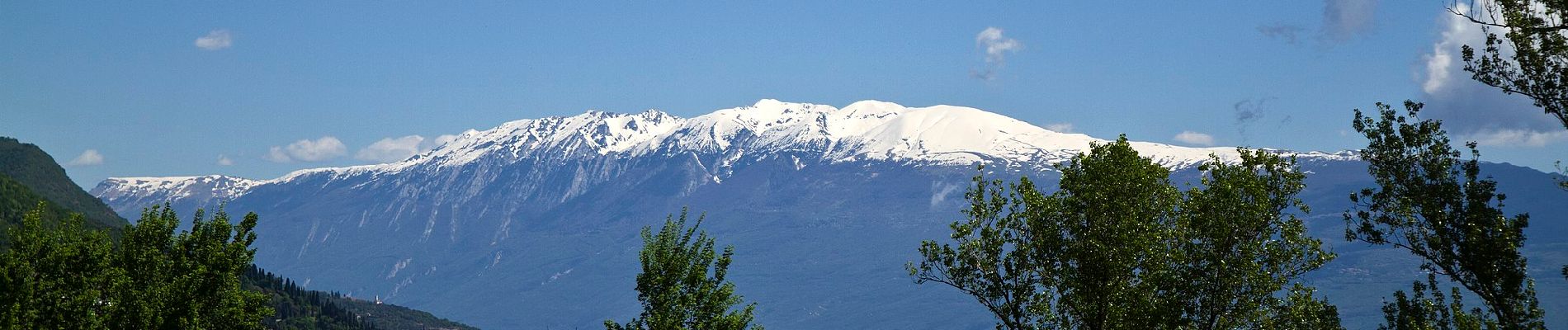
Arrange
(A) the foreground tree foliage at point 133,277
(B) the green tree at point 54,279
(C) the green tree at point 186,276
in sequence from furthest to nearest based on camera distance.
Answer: (C) the green tree at point 186,276 < (A) the foreground tree foliage at point 133,277 < (B) the green tree at point 54,279

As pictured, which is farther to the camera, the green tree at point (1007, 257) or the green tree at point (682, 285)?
the green tree at point (1007, 257)

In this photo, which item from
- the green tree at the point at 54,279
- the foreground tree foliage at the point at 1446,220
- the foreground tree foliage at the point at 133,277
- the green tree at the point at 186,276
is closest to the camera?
the foreground tree foliage at the point at 1446,220

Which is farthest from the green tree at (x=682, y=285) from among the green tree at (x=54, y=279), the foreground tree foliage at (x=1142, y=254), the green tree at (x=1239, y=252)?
the green tree at (x=54, y=279)

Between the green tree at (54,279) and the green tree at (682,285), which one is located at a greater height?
the green tree at (54,279)

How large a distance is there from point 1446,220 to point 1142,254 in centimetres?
1053

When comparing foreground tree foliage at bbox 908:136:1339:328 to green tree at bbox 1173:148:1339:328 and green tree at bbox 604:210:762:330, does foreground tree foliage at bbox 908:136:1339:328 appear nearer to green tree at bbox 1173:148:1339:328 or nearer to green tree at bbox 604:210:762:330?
green tree at bbox 1173:148:1339:328

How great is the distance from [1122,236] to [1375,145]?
10037 mm

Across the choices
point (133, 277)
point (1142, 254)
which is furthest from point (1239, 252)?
point (133, 277)

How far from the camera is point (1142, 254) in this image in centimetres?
4634

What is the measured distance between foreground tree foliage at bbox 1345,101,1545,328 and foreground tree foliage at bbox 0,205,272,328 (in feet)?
150

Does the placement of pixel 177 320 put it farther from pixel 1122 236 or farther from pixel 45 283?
pixel 1122 236

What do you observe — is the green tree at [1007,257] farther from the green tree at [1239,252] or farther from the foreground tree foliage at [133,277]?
the foreground tree foliage at [133,277]

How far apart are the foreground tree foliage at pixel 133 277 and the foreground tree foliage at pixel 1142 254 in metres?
30.1

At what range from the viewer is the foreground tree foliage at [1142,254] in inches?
1845
